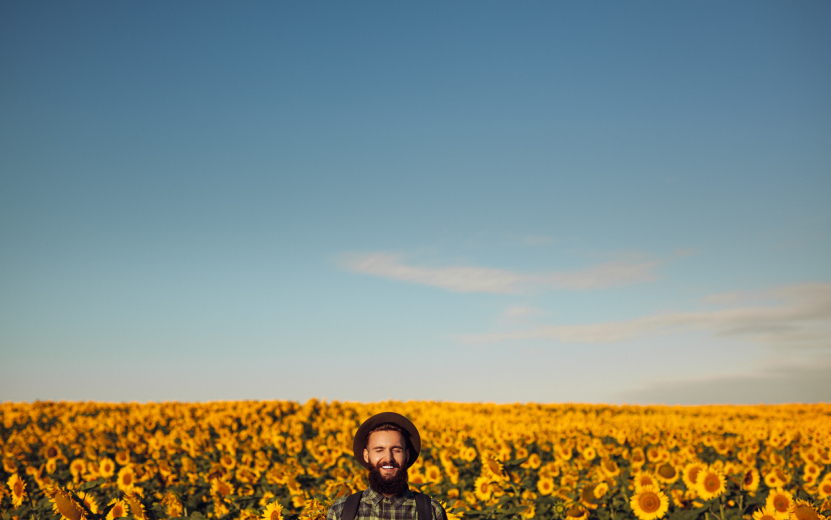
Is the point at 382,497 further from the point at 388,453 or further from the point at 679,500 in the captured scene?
the point at 679,500

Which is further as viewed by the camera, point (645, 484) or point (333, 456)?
point (333, 456)

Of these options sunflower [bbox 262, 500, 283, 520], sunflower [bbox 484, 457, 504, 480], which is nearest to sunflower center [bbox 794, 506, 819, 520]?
sunflower [bbox 484, 457, 504, 480]

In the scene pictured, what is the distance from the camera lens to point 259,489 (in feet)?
27.8

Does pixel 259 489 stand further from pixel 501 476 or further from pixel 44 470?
pixel 44 470

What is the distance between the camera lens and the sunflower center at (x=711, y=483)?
7.70 metres

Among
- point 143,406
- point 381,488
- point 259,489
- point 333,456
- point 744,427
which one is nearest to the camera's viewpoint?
point 381,488

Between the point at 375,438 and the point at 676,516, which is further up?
the point at 375,438

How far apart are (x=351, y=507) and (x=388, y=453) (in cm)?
46

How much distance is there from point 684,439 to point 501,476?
29.6 ft

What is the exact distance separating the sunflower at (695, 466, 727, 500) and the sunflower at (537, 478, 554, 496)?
1891 millimetres

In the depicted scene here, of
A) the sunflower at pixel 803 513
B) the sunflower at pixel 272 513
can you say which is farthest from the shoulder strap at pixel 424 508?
the sunflower at pixel 803 513

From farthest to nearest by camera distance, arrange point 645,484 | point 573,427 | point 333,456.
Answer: point 573,427 < point 333,456 < point 645,484

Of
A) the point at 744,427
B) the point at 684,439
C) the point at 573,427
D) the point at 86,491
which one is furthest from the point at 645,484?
the point at 744,427

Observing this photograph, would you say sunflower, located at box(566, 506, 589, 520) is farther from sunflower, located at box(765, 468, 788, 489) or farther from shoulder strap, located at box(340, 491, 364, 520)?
shoulder strap, located at box(340, 491, 364, 520)
